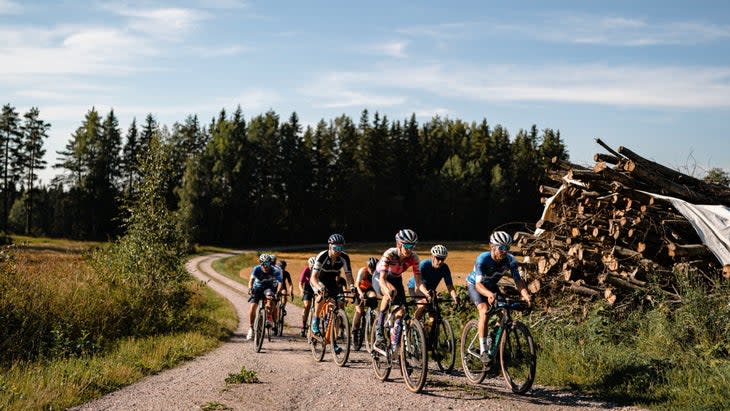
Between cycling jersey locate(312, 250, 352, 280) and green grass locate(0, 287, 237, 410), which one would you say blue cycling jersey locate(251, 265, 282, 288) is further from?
cycling jersey locate(312, 250, 352, 280)

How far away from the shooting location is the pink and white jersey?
10.5m

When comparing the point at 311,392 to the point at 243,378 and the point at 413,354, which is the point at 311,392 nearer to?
the point at 243,378

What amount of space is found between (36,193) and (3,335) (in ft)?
270

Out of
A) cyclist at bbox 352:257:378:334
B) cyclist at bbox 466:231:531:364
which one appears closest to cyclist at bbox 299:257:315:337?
cyclist at bbox 352:257:378:334

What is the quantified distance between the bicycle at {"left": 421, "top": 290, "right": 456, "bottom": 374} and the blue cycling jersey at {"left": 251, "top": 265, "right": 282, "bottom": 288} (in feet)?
15.8

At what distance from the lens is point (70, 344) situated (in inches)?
498

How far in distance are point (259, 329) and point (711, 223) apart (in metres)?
9.70

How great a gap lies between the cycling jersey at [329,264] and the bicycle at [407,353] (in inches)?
93.2

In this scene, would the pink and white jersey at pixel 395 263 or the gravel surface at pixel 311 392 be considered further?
the pink and white jersey at pixel 395 263

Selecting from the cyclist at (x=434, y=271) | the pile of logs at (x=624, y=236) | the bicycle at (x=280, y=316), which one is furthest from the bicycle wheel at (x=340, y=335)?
the pile of logs at (x=624, y=236)

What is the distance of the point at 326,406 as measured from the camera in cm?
810

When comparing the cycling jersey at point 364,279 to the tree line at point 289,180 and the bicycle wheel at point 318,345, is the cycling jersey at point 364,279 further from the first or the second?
the tree line at point 289,180

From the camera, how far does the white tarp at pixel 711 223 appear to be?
1124 centimetres

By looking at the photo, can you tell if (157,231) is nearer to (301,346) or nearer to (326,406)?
(301,346)
